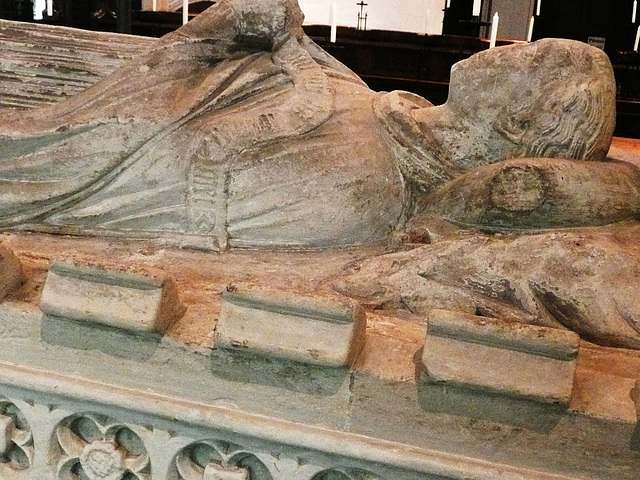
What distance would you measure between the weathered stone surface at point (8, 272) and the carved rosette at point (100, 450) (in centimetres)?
34

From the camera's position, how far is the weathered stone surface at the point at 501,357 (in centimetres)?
131

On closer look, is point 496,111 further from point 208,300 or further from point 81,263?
point 81,263

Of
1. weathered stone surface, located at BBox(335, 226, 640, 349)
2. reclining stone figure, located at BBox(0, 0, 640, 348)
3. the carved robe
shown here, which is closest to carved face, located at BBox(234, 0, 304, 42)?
reclining stone figure, located at BBox(0, 0, 640, 348)

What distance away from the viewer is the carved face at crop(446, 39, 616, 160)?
1852 millimetres

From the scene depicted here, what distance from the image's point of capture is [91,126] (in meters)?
1.99

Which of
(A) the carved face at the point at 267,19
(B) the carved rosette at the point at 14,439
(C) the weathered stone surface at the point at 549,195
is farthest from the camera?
(A) the carved face at the point at 267,19

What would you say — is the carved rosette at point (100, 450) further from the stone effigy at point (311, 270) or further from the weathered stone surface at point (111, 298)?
the weathered stone surface at point (111, 298)

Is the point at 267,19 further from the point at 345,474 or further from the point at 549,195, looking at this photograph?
the point at 345,474

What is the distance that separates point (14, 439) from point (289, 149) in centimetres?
104

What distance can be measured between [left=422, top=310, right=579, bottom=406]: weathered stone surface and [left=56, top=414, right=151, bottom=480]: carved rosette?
29.4 inches

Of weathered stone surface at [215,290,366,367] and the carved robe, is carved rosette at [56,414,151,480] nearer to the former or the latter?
weathered stone surface at [215,290,366,367]

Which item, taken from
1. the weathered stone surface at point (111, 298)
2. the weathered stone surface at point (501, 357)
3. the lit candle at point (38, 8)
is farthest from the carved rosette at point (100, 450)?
the lit candle at point (38, 8)

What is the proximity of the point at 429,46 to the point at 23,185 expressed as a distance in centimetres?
392

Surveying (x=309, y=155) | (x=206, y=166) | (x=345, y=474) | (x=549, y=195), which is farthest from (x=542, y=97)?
(x=345, y=474)
